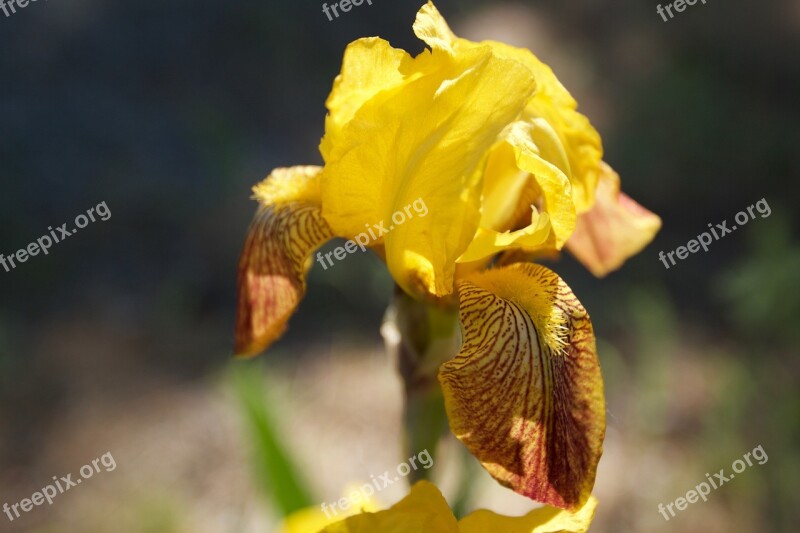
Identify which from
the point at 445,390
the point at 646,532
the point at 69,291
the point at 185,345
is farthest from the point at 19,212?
the point at 445,390

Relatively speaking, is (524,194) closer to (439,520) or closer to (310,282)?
(439,520)

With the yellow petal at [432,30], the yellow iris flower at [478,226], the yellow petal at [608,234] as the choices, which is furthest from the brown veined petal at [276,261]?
the yellow petal at [608,234]

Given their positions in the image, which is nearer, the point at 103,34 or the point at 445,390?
the point at 445,390

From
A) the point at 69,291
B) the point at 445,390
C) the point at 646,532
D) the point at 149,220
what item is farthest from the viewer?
the point at 149,220

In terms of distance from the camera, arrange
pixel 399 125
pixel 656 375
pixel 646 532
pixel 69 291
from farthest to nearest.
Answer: pixel 69 291 < pixel 656 375 < pixel 646 532 < pixel 399 125

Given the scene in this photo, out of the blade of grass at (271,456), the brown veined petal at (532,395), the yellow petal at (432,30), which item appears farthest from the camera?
the blade of grass at (271,456)

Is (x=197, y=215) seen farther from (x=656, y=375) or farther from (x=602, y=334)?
(x=656, y=375)

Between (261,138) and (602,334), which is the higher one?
(261,138)

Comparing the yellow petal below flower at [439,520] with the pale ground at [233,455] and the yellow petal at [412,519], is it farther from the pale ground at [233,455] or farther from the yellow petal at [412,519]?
the pale ground at [233,455]
